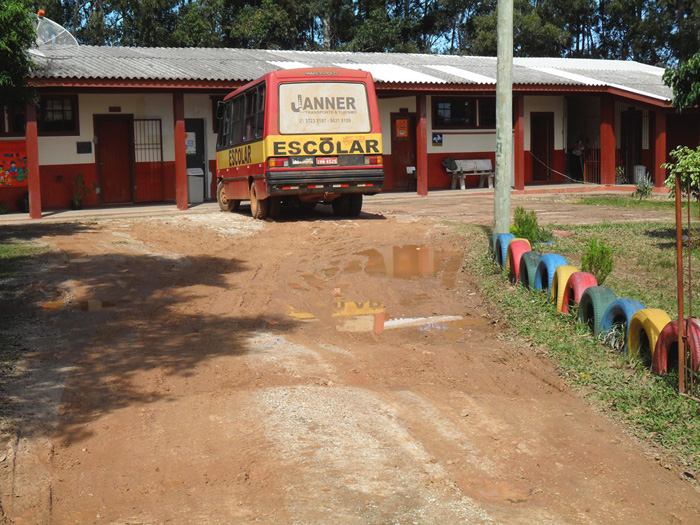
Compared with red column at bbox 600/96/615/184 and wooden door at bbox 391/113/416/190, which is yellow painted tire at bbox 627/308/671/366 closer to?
wooden door at bbox 391/113/416/190

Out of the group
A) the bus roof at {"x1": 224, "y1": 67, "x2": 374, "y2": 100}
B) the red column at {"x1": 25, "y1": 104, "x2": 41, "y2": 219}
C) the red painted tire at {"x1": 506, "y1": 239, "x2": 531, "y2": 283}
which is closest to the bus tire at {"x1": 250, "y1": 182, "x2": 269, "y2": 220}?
the bus roof at {"x1": 224, "y1": 67, "x2": 374, "y2": 100}

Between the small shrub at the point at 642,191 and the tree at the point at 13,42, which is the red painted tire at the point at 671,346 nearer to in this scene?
the tree at the point at 13,42

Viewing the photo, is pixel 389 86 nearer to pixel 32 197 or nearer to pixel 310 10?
pixel 32 197

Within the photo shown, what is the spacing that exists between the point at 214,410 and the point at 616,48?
4562cm

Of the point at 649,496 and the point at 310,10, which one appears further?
the point at 310,10

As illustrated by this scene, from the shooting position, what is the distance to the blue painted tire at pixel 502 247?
1039cm

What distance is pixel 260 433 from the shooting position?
5.12 m

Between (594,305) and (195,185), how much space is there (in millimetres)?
16191

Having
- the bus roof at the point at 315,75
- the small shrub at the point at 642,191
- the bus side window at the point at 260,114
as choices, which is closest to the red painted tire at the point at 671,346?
the bus roof at the point at 315,75

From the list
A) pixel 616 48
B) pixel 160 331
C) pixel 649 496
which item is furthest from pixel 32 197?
pixel 616 48

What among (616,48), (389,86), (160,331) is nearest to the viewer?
(160,331)

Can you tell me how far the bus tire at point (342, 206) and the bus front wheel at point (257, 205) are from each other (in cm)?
158

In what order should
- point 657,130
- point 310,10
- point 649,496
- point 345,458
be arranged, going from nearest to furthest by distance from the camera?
1. point 649,496
2. point 345,458
3. point 657,130
4. point 310,10

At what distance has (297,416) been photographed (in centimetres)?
538
